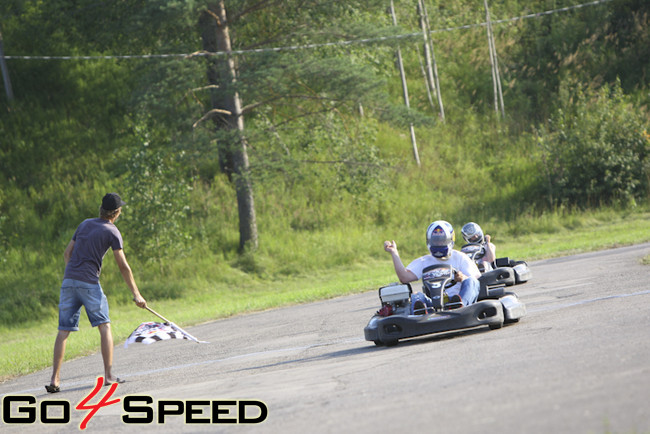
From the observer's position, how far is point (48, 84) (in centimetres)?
3666

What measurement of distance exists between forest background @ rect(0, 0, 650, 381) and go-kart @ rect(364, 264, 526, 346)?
21.9 ft

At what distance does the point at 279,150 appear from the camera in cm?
2739

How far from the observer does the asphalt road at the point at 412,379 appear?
4.87 m

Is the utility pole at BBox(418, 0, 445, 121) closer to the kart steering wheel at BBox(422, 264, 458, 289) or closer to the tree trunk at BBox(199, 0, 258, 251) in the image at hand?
the tree trunk at BBox(199, 0, 258, 251)

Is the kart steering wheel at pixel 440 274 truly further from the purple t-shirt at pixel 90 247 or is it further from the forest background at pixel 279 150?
the forest background at pixel 279 150

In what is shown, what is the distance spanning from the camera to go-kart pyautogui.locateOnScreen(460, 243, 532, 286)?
44.9 feet

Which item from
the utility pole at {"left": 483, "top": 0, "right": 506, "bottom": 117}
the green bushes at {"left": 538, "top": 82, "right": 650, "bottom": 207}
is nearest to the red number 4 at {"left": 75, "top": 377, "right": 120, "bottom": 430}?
the green bushes at {"left": 538, "top": 82, "right": 650, "bottom": 207}

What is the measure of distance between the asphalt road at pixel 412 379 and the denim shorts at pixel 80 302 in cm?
76

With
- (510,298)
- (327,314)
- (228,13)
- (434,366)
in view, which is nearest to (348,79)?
(228,13)

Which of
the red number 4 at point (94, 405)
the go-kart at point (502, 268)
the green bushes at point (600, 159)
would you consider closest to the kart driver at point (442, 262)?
the red number 4 at point (94, 405)

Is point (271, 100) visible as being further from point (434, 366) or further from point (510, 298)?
point (434, 366)

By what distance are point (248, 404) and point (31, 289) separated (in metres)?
20.0

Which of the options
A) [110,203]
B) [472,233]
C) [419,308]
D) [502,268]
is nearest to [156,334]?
[110,203]

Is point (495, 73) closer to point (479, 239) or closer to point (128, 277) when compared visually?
point (479, 239)
